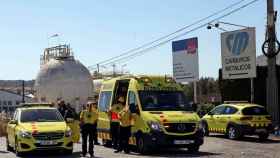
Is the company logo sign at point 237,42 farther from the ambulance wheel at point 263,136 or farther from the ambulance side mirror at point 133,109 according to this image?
the ambulance side mirror at point 133,109

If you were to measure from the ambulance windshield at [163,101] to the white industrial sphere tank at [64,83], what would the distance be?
33691 mm

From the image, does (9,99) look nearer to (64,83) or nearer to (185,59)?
(64,83)

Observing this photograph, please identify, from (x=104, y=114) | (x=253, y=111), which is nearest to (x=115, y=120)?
(x=104, y=114)

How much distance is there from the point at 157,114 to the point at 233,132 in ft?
21.9

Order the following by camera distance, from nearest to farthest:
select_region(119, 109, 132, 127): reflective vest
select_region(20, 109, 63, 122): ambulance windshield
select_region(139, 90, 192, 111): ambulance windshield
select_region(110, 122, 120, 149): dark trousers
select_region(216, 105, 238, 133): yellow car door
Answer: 1. select_region(119, 109, 132, 127): reflective vest
2. select_region(139, 90, 192, 111): ambulance windshield
3. select_region(20, 109, 63, 122): ambulance windshield
4. select_region(110, 122, 120, 149): dark trousers
5. select_region(216, 105, 238, 133): yellow car door

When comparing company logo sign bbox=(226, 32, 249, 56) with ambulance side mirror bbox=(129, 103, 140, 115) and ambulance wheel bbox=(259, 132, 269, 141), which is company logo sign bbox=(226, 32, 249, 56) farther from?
ambulance side mirror bbox=(129, 103, 140, 115)

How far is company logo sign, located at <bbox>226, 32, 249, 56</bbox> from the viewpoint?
27528mm

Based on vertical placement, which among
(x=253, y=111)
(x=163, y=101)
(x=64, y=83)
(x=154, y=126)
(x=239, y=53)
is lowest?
(x=154, y=126)

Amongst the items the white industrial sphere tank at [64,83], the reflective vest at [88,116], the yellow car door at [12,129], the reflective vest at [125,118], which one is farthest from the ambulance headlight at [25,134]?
the white industrial sphere tank at [64,83]

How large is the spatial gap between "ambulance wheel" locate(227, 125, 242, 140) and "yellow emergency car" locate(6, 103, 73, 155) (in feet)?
24.3

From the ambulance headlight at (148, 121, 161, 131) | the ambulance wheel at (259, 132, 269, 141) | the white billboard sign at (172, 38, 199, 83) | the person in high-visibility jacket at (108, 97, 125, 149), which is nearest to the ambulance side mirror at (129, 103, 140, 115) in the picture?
the ambulance headlight at (148, 121, 161, 131)

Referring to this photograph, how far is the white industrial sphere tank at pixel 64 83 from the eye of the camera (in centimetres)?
5172

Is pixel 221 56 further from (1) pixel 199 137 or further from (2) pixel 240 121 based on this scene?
(1) pixel 199 137

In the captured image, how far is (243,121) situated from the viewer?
22.3 m
